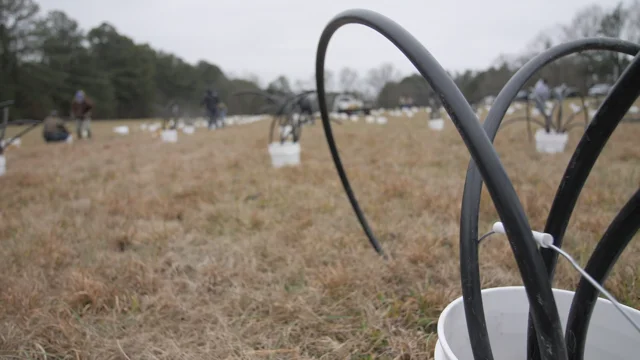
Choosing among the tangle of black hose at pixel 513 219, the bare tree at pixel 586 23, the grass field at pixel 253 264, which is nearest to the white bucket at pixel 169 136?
the grass field at pixel 253 264

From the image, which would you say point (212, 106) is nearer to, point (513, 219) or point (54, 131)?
point (54, 131)

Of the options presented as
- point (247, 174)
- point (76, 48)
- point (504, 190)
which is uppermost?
point (76, 48)

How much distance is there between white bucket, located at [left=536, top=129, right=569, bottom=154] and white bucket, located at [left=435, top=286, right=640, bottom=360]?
407cm

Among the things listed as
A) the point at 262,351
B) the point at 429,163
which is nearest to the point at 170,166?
the point at 429,163

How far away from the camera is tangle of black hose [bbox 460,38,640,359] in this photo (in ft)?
1.82

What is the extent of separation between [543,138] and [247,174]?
11.1 ft

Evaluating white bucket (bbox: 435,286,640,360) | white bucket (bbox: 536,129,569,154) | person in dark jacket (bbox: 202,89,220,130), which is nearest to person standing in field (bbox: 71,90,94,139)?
person in dark jacket (bbox: 202,89,220,130)

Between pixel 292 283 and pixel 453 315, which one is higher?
pixel 453 315

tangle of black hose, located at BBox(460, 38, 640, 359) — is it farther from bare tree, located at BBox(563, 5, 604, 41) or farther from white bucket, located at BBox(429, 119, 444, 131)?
bare tree, located at BBox(563, 5, 604, 41)

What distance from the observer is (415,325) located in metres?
1.29

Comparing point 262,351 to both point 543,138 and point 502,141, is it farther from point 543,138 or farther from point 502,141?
point 502,141

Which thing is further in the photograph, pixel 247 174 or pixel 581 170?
pixel 247 174

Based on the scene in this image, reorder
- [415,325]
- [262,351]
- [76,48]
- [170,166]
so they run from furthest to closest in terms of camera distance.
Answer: [76,48]
[170,166]
[415,325]
[262,351]

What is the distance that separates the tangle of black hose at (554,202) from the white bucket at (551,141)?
406 centimetres
